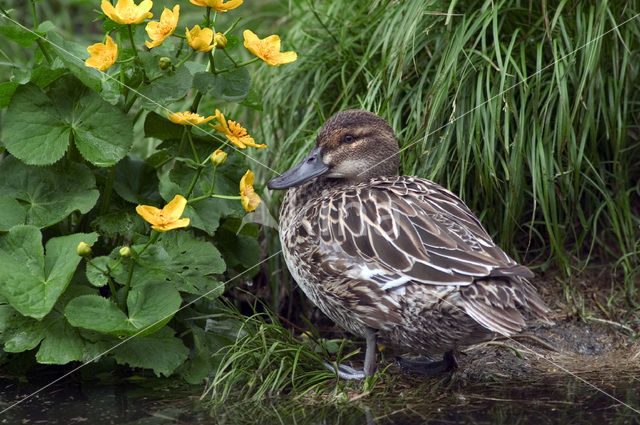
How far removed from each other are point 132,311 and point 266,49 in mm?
1136

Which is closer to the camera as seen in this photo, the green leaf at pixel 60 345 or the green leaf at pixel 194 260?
the green leaf at pixel 60 345

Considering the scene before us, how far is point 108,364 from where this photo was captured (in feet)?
12.3

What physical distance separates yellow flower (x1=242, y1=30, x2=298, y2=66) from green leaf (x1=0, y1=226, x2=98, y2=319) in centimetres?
94

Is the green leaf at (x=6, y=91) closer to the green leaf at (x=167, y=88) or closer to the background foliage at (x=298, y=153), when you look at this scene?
the background foliage at (x=298, y=153)

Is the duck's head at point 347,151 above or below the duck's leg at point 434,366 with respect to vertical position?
above

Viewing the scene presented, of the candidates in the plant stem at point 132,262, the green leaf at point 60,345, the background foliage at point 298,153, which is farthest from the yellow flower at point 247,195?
the green leaf at point 60,345

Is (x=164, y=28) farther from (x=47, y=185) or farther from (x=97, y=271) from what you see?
(x=97, y=271)

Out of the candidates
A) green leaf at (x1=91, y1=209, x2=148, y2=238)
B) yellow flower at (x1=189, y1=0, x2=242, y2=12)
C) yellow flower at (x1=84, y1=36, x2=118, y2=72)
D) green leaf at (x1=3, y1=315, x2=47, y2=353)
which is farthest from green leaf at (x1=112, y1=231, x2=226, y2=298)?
yellow flower at (x1=189, y1=0, x2=242, y2=12)

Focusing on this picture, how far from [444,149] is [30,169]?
5.91ft

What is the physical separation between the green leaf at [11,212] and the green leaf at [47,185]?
3 cm

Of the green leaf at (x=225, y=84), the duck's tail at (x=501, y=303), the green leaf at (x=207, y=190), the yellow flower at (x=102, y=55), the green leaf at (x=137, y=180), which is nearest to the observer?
the duck's tail at (x=501, y=303)

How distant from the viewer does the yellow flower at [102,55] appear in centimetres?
342

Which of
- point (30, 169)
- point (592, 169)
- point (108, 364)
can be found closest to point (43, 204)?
point (30, 169)

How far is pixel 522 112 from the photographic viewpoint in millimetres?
4094
